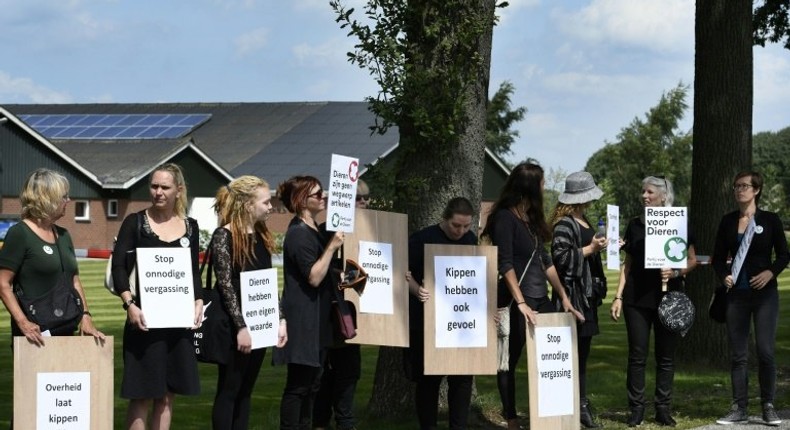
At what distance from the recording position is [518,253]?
973cm

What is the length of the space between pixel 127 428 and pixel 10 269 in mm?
1302

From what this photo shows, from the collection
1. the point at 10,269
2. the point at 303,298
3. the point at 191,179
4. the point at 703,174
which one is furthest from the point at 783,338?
the point at 191,179


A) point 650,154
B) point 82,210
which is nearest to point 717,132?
point 82,210

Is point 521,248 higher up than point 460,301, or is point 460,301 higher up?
point 521,248

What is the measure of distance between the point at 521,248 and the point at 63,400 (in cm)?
347

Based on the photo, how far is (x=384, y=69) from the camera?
1091cm

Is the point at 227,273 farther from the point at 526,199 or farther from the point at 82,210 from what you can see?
the point at 82,210

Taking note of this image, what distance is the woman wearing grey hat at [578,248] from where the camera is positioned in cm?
1034

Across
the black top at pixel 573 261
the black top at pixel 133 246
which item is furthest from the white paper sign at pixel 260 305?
the black top at pixel 573 261

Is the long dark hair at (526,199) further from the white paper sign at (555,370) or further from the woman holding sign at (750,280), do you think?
the woman holding sign at (750,280)

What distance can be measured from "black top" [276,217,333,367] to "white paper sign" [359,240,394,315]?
464 mm

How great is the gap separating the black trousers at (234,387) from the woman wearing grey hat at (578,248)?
275cm

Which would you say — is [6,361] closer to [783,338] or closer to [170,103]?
[783,338]

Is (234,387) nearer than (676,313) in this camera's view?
Yes
